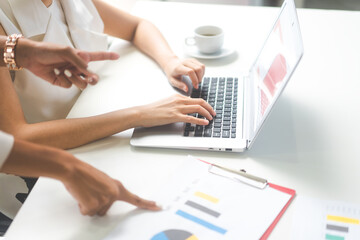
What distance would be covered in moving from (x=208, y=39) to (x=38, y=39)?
51cm

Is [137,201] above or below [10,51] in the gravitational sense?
below

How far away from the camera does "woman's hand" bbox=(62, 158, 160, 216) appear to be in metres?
0.77

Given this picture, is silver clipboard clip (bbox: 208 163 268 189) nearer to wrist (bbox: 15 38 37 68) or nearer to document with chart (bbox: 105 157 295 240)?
document with chart (bbox: 105 157 295 240)

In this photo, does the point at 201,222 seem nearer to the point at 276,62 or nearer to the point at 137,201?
the point at 137,201

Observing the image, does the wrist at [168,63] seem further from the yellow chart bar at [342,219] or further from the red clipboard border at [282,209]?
the yellow chart bar at [342,219]

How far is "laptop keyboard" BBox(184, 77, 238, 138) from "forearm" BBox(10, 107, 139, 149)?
0.51ft

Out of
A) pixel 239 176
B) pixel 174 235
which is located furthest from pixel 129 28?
pixel 174 235

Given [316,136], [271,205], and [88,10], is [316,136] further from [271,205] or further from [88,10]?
[88,10]

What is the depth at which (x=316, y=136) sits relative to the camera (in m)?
1.02

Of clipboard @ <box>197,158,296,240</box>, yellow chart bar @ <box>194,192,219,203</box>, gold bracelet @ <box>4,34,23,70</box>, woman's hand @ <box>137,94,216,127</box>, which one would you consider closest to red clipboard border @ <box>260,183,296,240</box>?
clipboard @ <box>197,158,296,240</box>

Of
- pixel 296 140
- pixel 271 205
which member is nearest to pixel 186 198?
pixel 271 205

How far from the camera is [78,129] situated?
1029 mm

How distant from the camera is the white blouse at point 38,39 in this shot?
1184 mm

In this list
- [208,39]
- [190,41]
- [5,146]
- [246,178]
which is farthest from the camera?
[190,41]
